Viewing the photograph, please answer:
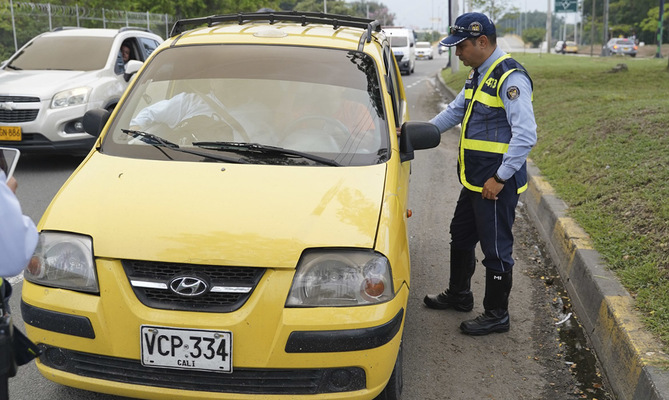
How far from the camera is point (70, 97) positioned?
8875mm

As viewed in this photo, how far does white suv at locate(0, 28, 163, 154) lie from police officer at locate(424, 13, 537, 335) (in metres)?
5.85

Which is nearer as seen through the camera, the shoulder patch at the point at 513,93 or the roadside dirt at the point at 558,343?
the roadside dirt at the point at 558,343

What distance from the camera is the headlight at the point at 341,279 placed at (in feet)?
9.52

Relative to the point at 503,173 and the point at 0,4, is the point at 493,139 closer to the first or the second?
the point at 503,173

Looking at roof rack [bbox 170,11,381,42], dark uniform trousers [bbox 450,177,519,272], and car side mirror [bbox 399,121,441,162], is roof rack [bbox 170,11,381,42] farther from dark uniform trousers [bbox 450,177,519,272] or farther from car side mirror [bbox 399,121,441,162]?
dark uniform trousers [bbox 450,177,519,272]

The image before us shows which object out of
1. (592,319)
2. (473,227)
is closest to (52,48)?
(473,227)

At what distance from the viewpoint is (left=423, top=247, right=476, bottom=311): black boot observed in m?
4.65

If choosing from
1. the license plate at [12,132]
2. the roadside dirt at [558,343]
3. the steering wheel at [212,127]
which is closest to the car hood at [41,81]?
the license plate at [12,132]

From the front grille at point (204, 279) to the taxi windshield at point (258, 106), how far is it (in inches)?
33.3

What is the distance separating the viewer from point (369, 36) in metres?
4.61

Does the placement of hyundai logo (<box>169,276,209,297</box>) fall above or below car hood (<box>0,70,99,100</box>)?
below

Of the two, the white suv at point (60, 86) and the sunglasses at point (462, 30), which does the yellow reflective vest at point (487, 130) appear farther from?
the white suv at point (60, 86)

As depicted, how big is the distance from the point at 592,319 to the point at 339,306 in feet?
7.00

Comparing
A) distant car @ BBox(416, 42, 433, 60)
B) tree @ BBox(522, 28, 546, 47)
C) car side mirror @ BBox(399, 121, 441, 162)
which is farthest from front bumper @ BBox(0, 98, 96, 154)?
tree @ BBox(522, 28, 546, 47)
